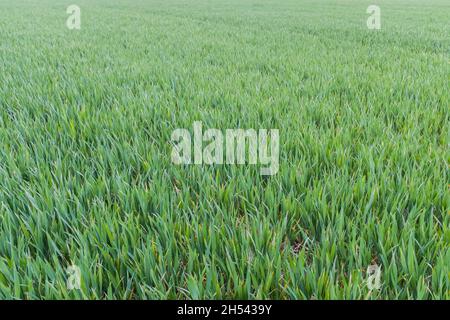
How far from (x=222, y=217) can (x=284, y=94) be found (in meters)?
1.69

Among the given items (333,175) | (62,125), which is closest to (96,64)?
(62,125)

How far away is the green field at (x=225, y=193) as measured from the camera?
3.05 feet

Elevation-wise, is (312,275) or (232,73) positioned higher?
(232,73)

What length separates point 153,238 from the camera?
1.08 metres

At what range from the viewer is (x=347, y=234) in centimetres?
110

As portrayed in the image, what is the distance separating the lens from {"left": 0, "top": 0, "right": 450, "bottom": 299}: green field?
929mm

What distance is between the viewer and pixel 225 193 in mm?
1312

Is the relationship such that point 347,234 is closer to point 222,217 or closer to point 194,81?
point 222,217

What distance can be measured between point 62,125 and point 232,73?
184 cm

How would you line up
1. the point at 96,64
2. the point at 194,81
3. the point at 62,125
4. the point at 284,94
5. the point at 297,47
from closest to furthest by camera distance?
1. the point at 62,125
2. the point at 284,94
3. the point at 194,81
4. the point at 96,64
5. the point at 297,47

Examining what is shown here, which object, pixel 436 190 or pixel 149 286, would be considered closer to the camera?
pixel 149 286
